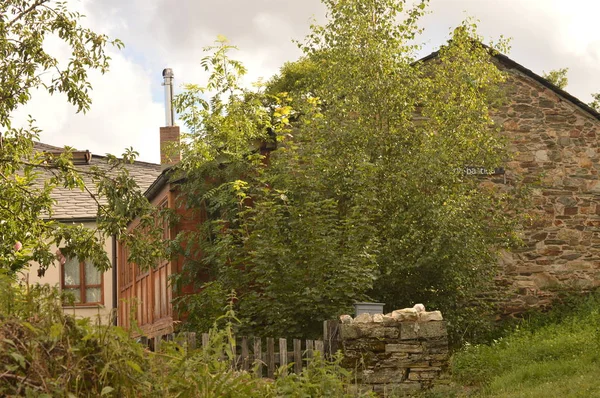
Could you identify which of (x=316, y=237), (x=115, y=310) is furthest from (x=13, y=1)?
(x=115, y=310)

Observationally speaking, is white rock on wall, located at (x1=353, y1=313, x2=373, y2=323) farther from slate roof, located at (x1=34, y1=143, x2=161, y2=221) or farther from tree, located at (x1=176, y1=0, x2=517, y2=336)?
slate roof, located at (x1=34, y1=143, x2=161, y2=221)

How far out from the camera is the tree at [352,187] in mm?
13289

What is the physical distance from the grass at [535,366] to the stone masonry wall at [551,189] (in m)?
2.67

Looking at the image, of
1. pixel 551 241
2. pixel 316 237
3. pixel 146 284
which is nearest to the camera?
pixel 316 237

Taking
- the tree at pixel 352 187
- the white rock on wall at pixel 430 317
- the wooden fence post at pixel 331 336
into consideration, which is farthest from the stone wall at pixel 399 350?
the tree at pixel 352 187

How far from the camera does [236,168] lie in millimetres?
15078

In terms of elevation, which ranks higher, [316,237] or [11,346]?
[316,237]

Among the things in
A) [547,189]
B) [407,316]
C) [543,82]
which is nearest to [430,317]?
[407,316]

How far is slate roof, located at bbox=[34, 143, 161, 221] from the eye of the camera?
88.9ft

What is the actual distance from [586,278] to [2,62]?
10999mm

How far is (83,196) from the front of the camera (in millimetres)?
28719

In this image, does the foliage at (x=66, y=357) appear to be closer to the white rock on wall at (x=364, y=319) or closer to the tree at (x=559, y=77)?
the white rock on wall at (x=364, y=319)

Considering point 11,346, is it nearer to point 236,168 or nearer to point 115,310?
point 115,310

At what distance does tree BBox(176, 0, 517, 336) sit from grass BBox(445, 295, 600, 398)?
1.58 meters
